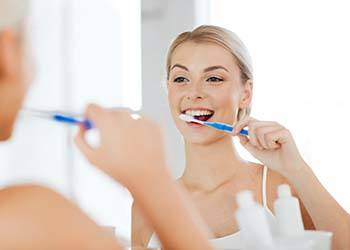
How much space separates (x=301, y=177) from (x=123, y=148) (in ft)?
1.44

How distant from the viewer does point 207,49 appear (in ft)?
3.05

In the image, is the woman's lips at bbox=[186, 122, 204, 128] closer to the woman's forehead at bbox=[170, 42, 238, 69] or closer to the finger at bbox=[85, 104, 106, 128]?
the woman's forehead at bbox=[170, 42, 238, 69]

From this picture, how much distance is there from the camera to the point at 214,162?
969 millimetres

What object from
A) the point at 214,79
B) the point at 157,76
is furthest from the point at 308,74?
the point at 214,79

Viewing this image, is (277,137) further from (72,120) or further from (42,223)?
(42,223)

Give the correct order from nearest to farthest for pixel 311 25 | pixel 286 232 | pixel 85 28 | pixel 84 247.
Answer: pixel 84 247 → pixel 286 232 → pixel 311 25 → pixel 85 28

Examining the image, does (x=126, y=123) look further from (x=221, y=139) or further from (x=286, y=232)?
(x=221, y=139)

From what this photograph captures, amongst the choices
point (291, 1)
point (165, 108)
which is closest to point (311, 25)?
point (291, 1)

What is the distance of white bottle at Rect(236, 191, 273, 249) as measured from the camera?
1.88 feet

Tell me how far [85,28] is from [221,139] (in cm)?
65

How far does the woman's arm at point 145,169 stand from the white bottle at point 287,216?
20cm

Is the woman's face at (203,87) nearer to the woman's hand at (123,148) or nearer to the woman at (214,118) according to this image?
the woman at (214,118)

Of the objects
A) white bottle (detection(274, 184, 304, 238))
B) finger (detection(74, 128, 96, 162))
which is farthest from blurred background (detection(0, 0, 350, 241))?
finger (detection(74, 128, 96, 162))

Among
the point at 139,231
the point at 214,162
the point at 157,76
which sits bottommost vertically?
the point at 139,231
